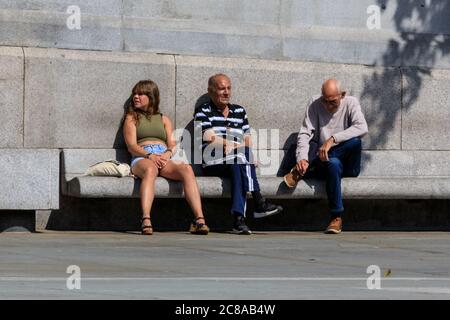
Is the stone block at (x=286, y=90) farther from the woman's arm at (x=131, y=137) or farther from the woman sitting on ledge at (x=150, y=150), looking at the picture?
the woman's arm at (x=131, y=137)

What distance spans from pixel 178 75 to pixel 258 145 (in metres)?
1.01

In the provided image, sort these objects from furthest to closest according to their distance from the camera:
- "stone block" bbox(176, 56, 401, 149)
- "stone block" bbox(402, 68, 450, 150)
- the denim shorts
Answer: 1. "stone block" bbox(402, 68, 450, 150)
2. "stone block" bbox(176, 56, 401, 149)
3. the denim shorts

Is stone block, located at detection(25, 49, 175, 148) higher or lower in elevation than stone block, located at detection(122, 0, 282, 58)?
lower

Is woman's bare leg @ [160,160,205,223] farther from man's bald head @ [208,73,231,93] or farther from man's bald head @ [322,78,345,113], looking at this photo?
man's bald head @ [322,78,345,113]

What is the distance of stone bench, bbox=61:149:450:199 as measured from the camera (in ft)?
39.3

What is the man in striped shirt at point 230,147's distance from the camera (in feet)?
40.0

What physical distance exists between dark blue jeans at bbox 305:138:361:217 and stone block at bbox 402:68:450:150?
45.7 inches

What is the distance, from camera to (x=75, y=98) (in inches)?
492

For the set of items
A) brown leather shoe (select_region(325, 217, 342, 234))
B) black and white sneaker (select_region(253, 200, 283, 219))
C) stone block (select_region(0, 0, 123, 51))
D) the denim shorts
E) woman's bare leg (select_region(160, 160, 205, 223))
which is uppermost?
stone block (select_region(0, 0, 123, 51))

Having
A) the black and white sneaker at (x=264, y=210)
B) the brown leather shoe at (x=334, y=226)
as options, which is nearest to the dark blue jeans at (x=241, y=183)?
the black and white sneaker at (x=264, y=210)

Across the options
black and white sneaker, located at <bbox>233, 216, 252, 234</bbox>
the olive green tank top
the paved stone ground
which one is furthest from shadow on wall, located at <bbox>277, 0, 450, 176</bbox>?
the olive green tank top

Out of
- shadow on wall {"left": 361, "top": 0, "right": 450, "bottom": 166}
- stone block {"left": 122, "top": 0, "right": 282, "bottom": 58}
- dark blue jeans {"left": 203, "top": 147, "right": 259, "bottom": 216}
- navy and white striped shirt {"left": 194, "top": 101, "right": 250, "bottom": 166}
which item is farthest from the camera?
shadow on wall {"left": 361, "top": 0, "right": 450, "bottom": 166}
